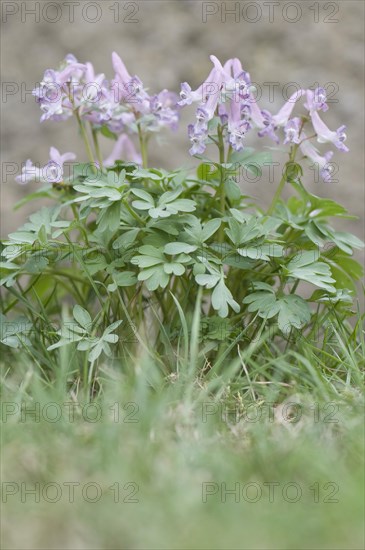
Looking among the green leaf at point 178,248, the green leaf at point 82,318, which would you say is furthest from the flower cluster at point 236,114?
the green leaf at point 82,318

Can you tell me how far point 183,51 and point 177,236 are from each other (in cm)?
169

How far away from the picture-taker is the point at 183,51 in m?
3.38

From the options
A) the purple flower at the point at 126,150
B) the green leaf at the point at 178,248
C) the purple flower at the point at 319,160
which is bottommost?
the green leaf at the point at 178,248

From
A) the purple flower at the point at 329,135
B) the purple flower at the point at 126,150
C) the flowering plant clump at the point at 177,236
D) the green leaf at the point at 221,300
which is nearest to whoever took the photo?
the green leaf at the point at 221,300

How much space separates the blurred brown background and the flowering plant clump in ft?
4.08

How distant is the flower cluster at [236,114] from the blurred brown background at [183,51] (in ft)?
4.37

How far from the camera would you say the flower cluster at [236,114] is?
191 centimetres

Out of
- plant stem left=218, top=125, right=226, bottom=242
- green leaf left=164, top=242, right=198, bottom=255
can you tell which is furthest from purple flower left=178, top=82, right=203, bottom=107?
green leaf left=164, top=242, right=198, bottom=255

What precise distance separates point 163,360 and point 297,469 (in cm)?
78

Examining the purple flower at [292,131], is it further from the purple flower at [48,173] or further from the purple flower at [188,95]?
the purple flower at [48,173]

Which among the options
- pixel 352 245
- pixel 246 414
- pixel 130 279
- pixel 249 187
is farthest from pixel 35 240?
pixel 249 187

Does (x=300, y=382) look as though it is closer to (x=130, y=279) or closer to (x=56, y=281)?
(x=130, y=279)

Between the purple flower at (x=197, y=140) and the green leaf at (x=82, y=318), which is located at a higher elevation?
the purple flower at (x=197, y=140)

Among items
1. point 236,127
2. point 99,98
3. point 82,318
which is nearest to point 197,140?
point 236,127
